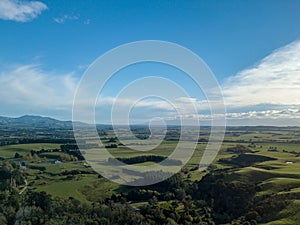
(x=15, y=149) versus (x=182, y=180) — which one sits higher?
(x=15, y=149)

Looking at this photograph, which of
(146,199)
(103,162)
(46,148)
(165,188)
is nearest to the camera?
(146,199)

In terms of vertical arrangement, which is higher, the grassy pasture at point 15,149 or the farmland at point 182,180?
the grassy pasture at point 15,149

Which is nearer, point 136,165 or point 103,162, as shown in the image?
point 103,162

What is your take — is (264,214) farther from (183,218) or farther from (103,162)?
(103,162)

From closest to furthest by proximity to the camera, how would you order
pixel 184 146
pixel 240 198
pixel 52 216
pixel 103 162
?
pixel 52 216, pixel 240 198, pixel 103 162, pixel 184 146

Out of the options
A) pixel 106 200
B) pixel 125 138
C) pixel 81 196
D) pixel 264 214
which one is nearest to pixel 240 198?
pixel 264 214

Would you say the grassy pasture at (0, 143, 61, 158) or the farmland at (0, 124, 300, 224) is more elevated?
the grassy pasture at (0, 143, 61, 158)

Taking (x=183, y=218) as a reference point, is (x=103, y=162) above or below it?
above

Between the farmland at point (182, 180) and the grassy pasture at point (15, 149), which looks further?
the grassy pasture at point (15, 149)

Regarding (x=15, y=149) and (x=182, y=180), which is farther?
(x=15, y=149)

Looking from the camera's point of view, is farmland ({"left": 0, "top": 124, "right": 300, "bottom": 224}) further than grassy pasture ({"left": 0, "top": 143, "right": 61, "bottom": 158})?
No
